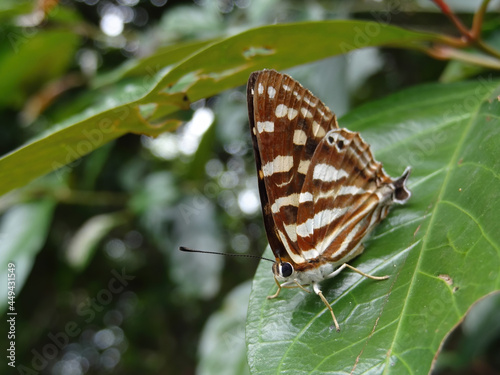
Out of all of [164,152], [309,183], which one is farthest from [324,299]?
[164,152]

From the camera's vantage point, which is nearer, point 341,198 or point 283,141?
point 283,141

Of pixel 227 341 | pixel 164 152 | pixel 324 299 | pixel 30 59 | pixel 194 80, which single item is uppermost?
pixel 194 80

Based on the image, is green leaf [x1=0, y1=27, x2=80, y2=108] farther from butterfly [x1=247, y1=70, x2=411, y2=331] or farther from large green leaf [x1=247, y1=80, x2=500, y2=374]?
large green leaf [x1=247, y1=80, x2=500, y2=374]

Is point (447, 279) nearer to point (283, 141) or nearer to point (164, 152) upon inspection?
point (283, 141)

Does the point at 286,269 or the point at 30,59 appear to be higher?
the point at 286,269

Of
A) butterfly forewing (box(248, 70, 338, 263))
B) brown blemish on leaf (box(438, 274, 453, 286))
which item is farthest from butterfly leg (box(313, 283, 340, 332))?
brown blemish on leaf (box(438, 274, 453, 286))

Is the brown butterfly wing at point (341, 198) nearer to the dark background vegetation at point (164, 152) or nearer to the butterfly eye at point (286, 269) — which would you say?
the butterfly eye at point (286, 269)
